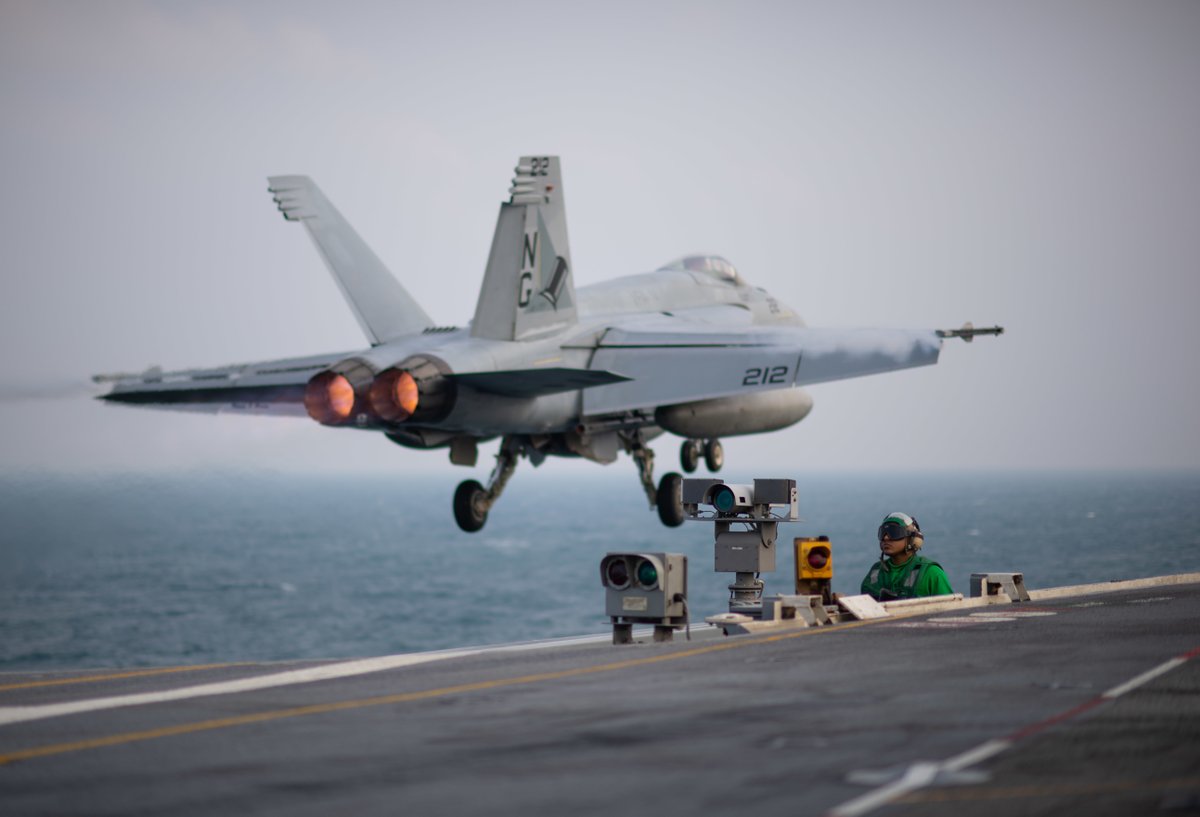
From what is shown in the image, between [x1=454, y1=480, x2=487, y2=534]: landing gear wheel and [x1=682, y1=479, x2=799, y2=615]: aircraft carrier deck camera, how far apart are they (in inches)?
518

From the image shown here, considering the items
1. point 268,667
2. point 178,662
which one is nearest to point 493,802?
point 268,667

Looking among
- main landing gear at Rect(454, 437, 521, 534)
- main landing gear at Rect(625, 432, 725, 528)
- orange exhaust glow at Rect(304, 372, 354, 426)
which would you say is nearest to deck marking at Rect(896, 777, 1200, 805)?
orange exhaust glow at Rect(304, 372, 354, 426)

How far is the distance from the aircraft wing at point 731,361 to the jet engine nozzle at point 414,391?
15.8 feet

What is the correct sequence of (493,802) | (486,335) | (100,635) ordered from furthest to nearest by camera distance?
(100,635), (486,335), (493,802)

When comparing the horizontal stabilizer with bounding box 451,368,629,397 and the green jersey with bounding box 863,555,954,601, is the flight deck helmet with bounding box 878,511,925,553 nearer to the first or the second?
the green jersey with bounding box 863,555,954,601

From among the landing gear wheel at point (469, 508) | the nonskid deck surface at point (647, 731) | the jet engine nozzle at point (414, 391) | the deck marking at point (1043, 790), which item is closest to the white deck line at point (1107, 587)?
the nonskid deck surface at point (647, 731)

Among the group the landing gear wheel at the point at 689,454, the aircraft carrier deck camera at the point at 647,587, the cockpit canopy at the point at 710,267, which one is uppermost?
the cockpit canopy at the point at 710,267

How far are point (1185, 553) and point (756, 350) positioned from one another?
328ft

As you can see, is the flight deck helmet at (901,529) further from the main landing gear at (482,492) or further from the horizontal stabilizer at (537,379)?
the main landing gear at (482,492)

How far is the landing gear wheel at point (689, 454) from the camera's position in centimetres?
3453

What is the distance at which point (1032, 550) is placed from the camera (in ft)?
435

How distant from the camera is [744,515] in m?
18.0

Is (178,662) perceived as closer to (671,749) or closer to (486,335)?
(486,335)

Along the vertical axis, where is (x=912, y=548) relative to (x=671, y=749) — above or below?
above
